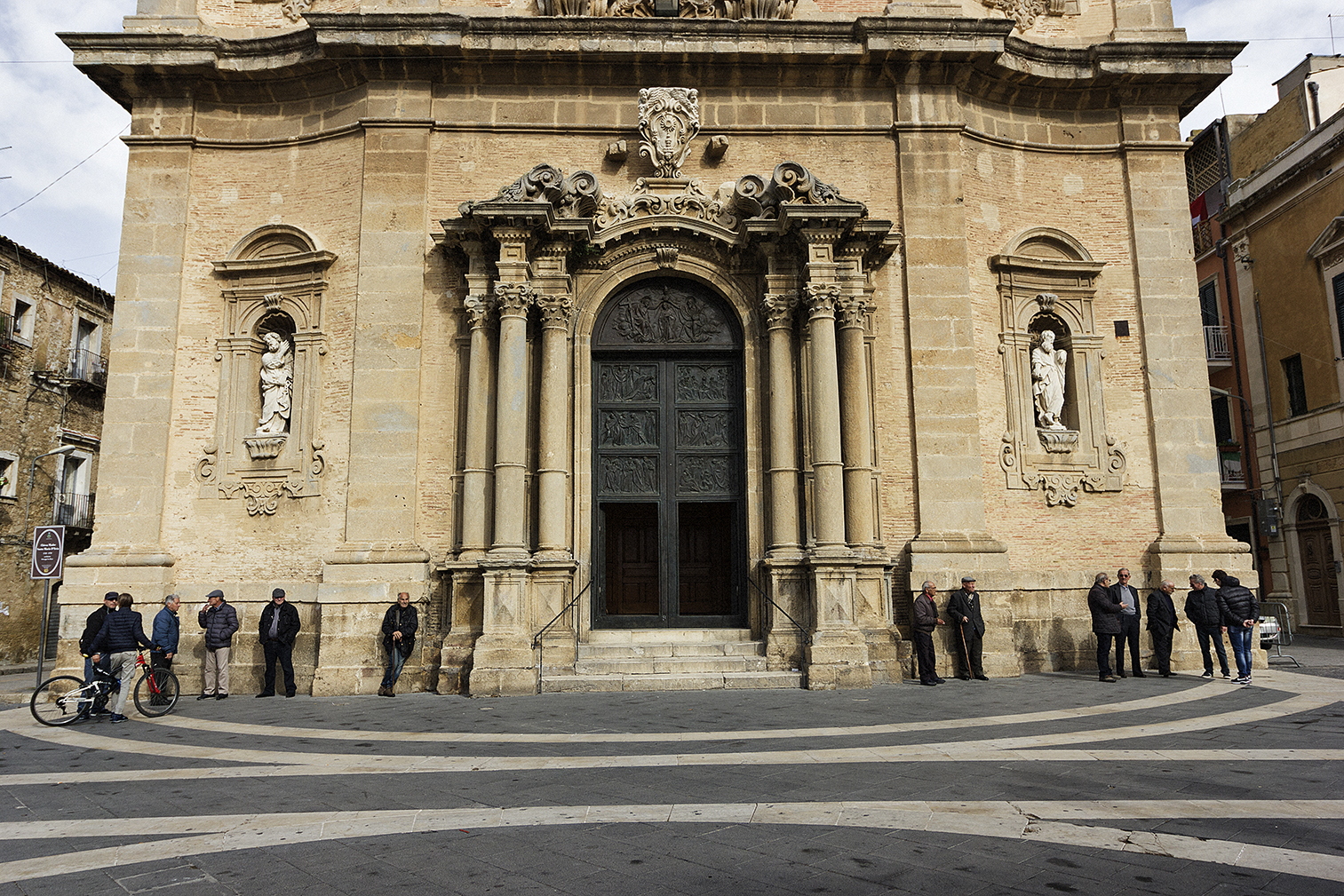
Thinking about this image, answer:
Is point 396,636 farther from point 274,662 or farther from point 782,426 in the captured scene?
point 782,426

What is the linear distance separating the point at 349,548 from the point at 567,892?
9972 millimetres

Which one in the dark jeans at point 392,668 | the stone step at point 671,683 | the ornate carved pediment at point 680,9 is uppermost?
the ornate carved pediment at point 680,9

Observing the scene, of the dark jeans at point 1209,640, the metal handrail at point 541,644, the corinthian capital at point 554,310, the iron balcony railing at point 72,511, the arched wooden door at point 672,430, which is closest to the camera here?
the metal handrail at point 541,644

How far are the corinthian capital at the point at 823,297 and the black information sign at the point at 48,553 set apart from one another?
11.8m

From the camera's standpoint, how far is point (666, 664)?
1241 centimetres

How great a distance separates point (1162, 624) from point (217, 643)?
13.7 meters

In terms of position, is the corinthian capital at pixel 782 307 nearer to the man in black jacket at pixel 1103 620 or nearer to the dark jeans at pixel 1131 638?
the man in black jacket at pixel 1103 620

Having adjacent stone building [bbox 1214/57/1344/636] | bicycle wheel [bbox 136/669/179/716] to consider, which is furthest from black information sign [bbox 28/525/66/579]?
adjacent stone building [bbox 1214/57/1344/636]

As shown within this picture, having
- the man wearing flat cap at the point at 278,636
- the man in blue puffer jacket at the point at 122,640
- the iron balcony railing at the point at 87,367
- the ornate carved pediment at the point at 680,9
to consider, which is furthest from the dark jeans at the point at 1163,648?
the iron balcony railing at the point at 87,367

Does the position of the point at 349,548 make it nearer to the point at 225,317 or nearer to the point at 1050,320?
the point at 225,317

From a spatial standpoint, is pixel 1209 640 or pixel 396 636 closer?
pixel 396 636

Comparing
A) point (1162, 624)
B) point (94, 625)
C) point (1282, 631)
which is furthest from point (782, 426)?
point (1282, 631)

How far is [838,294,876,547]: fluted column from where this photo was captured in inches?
526

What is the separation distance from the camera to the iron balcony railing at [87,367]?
2789cm
